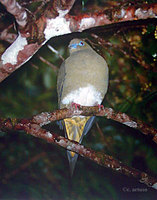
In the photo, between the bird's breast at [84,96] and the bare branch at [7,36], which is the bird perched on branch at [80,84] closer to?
the bird's breast at [84,96]

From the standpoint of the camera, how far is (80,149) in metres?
1.47

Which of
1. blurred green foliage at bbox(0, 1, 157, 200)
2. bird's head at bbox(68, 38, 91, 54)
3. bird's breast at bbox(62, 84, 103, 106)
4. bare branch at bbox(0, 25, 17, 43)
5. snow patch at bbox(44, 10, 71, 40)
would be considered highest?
snow patch at bbox(44, 10, 71, 40)

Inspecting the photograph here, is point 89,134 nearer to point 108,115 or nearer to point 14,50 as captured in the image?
point 108,115

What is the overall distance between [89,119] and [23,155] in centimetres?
61

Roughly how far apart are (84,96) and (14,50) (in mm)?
637

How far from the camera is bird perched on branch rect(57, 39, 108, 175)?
1724 millimetres

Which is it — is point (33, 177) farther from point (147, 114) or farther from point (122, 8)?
point (122, 8)

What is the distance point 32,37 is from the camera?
127 centimetres

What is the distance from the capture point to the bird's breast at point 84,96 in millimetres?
1720

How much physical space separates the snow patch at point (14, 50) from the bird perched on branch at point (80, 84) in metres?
0.54

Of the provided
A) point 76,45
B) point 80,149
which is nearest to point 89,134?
point 80,149

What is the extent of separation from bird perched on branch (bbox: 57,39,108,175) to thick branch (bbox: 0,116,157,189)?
0.28 metres

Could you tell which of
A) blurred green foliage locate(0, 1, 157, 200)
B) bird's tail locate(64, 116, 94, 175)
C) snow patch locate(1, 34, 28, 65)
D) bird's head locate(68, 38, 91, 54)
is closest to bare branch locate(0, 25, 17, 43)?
blurred green foliage locate(0, 1, 157, 200)

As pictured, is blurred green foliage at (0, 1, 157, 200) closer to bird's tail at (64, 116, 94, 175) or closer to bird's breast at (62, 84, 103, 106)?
bird's tail at (64, 116, 94, 175)
